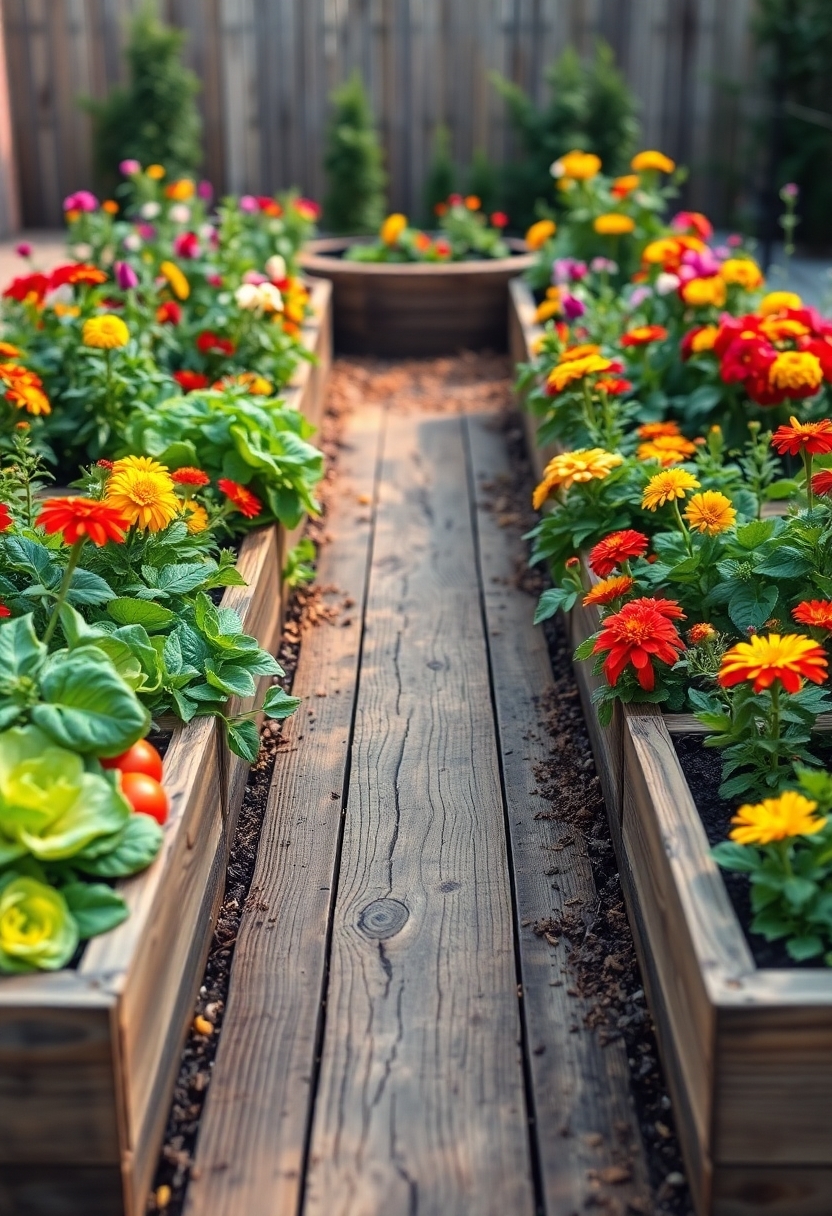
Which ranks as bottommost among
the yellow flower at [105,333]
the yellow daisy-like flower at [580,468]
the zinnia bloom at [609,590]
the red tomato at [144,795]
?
the red tomato at [144,795]

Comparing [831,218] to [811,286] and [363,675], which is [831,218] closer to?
[811,286]

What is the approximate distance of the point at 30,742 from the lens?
186cm

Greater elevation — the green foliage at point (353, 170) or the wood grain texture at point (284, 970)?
the green foliage at point (353, 170)

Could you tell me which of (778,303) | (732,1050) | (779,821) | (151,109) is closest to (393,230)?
(151,109)

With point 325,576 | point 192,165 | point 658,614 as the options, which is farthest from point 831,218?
point 658,614

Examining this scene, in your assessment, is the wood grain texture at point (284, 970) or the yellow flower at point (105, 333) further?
the yellow flower at point (105, 333)

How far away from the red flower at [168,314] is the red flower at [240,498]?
112cm

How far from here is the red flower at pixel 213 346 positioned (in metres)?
3.87

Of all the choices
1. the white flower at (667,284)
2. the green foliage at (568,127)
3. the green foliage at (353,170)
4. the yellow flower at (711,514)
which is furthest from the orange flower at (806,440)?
the green foliage at (353,170)

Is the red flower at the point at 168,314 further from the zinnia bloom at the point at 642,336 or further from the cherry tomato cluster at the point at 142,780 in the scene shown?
the cherry tomato cluster at the point at 142,780

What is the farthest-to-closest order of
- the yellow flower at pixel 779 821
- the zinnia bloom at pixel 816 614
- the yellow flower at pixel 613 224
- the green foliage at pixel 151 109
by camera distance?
the green foliage at pixel 151 109
the yellow flower at pixel 613 224
the zinnia bloom at pixel 816 614
the yellow flower at pixel 779 821

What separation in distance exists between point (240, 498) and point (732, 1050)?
1527mm

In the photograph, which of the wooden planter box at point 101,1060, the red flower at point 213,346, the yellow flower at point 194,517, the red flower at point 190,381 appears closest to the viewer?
the wooden planter box at point 101,1060

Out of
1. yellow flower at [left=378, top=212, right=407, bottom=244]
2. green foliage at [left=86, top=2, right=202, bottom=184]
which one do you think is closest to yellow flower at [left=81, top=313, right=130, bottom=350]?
yellow flower at [left=378, top=212, right=407, bottom=244]
